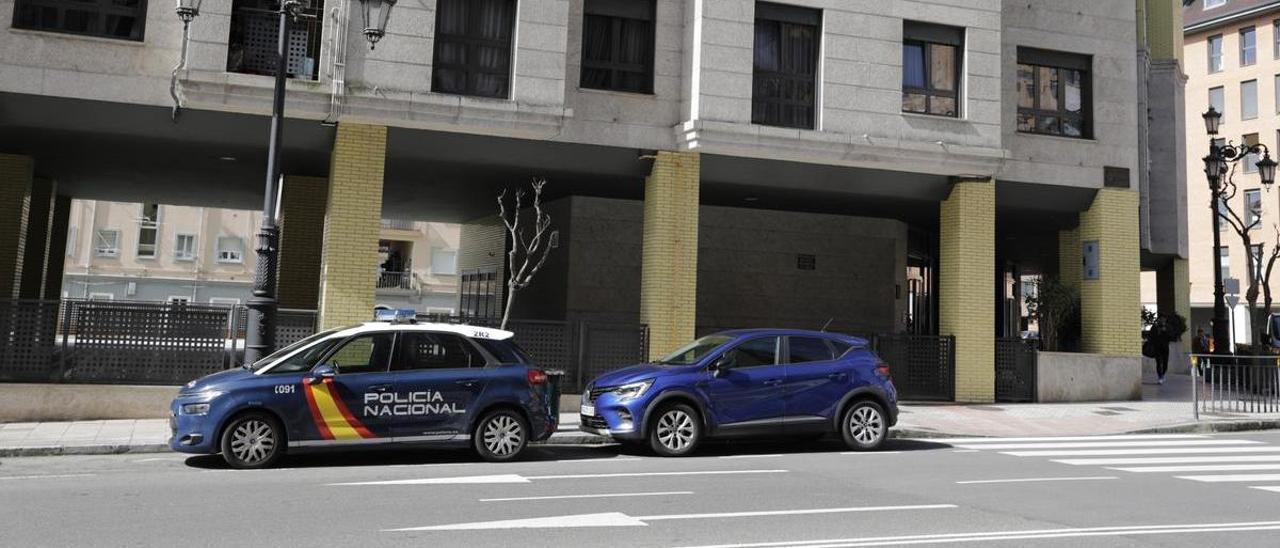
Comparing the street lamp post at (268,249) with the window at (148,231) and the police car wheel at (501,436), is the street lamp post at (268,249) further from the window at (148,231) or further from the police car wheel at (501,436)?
the window at (148,231)

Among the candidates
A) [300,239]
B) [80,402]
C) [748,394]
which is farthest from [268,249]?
[300,239]

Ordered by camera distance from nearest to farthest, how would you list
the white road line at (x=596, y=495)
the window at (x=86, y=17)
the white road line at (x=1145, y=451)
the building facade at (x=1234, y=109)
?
the white road line at (x=596, y=495)
the white road line at (x=1145, y=451)
the window at (x=86, y=17)
the building facade at (x=1234, y=109)

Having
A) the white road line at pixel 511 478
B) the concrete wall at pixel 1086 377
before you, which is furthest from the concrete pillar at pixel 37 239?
the concrete wall at pixel 1086 377

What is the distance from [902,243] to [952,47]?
7239 millimetres

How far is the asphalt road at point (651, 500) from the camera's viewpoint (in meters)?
7.03

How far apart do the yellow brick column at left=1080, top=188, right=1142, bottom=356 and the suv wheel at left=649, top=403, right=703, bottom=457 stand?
12364 mm

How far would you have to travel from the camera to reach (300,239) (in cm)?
2033

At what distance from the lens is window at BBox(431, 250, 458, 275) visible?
190 feet

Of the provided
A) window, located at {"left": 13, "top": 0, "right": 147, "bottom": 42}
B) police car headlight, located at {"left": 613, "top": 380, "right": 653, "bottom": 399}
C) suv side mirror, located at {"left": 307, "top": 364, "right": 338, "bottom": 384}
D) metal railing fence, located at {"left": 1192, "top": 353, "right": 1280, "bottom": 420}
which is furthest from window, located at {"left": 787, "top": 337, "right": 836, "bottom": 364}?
window, located at {"left": 13, "top": 0, "right": 147, "bottom": 42}

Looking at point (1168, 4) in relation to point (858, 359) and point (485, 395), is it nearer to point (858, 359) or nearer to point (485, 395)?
point (858, 359)

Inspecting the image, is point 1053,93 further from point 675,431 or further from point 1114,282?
point 675,431

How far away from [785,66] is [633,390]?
28.7ft

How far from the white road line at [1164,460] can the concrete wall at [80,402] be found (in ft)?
43.4

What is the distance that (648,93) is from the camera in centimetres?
1759
